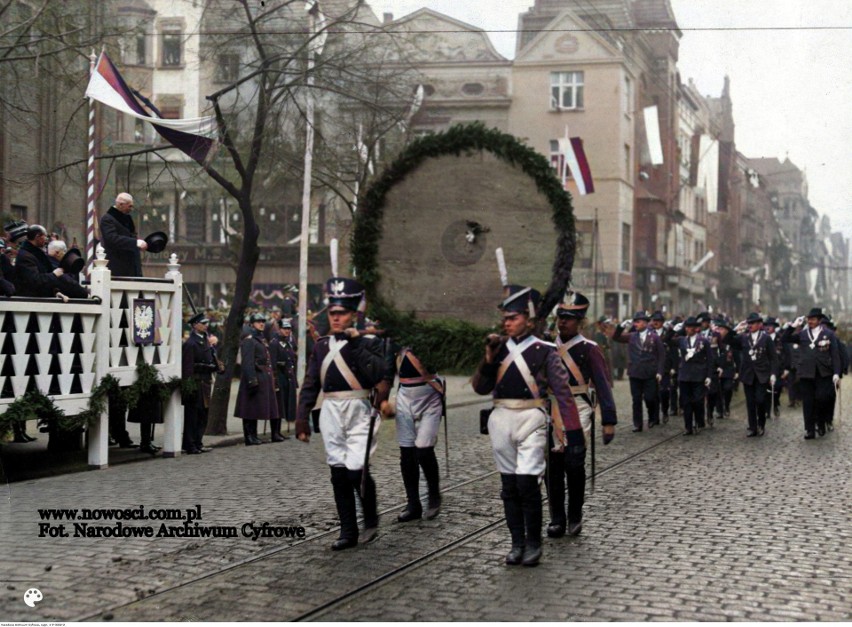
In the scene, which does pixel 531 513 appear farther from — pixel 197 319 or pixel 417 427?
pixel 197 319

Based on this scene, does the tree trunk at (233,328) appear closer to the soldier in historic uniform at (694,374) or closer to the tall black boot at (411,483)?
the soldier in historic uniform at (694,374)

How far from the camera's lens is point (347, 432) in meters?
8.66

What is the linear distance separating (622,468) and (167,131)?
7959 mm

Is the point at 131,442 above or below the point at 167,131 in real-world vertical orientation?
below

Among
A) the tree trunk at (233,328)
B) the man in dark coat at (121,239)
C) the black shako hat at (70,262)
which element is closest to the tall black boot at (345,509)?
the man in dark coat at (121,239)

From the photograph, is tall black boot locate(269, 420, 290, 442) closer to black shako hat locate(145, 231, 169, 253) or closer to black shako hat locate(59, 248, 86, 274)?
black shako hat locate(145, 231, 169, 253)

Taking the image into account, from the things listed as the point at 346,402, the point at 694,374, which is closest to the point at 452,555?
the point at 346,402

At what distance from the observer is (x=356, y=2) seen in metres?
18.2

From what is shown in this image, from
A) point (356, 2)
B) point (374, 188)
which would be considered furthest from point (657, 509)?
point (356, 2)

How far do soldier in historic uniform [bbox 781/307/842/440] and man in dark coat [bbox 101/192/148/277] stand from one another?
33.8 feet

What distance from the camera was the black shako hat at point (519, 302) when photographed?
817cm

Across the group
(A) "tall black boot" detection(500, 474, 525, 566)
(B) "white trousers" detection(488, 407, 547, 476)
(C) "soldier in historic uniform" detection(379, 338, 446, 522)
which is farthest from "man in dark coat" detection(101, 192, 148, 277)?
(A) "tall black boot" detection(500, 474, 525, 566)

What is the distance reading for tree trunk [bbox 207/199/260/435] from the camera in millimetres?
17500

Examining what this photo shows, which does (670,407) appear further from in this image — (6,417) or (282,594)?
(282,594)
